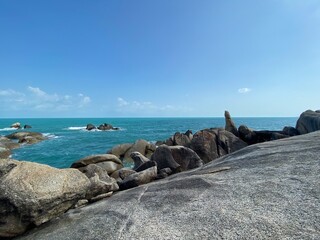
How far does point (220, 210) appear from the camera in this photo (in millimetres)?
5520

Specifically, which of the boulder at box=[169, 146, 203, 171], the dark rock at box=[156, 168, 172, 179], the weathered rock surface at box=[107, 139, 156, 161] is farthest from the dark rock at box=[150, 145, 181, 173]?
the weathered rock surface at box=[107, 139, 156, 161]

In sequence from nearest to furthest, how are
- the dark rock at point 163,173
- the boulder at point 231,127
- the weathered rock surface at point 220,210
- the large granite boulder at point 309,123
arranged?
1. the weathered rock surface at point 220,210
2. the dark rock at point 163,173
3. the large granite boulder at point 309,123
4. the boulder at point 231,127

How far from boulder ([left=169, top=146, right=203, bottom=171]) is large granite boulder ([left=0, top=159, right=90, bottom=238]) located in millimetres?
8375

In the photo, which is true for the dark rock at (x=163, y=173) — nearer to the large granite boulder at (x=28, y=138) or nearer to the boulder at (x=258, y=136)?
the boulder at (x=258, y=136)

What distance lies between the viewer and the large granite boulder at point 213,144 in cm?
2089

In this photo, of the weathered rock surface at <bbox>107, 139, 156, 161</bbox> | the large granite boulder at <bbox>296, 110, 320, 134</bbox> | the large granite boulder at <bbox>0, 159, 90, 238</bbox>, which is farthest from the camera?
the weathered rock surface at <bbox>107, 139, 156, 161</bbox>

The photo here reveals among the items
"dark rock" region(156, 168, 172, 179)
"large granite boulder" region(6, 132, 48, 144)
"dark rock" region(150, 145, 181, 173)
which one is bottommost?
"large granite boulder" region(6, 132, 48, 144)

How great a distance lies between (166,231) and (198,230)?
69cm

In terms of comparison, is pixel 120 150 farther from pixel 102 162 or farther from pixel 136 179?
pixel 136 179

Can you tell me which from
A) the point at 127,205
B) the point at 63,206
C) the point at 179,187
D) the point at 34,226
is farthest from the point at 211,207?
the point at 34,226

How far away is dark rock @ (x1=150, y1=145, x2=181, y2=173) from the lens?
14070 mm

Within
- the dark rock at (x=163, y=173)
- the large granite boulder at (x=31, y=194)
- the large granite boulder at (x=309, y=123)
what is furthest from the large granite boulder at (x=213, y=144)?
the large granite boulder at (x=31, y=194)

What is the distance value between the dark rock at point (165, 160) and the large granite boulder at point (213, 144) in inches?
255

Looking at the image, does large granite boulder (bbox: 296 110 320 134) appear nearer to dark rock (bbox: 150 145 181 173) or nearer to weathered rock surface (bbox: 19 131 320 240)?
dark rock (bbox: 150 145 181 173)
